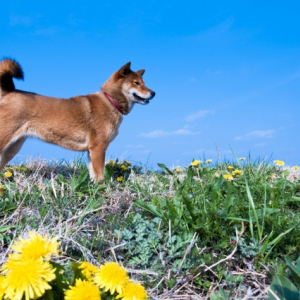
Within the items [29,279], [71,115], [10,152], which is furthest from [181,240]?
[10,152]

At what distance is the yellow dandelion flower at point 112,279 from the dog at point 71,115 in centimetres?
401

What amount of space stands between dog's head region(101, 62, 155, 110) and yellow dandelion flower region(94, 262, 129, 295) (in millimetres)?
5214

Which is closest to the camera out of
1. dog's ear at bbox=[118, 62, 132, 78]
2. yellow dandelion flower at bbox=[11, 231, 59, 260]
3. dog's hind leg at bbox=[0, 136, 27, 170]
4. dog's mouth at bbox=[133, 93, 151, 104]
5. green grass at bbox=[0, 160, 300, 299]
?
yellow dandelion flower at bbox=[11, 231, 59, 260]

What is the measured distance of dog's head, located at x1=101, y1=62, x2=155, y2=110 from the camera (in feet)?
21.2

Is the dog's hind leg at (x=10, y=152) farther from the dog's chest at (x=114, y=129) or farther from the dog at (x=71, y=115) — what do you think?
the dog's chest at (x=114, y=129)

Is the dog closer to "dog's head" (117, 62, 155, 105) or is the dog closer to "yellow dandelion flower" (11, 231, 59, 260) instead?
"dog's head" (117, 62, 155, 105)

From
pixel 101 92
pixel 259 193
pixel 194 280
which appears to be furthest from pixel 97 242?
pixel 101 92

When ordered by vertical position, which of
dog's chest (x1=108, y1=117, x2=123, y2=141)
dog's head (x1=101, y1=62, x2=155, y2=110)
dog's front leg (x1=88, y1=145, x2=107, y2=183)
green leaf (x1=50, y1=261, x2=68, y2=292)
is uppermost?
dog's head (x1=101, y1=62, x2=155, y2=110)

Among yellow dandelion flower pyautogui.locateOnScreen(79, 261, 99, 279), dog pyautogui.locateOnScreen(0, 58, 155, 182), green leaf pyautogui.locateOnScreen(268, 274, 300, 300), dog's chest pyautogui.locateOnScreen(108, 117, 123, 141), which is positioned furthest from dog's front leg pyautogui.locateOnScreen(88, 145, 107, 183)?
green leaf pyautogui.locateOnScreen(268, 274, 300, 300)

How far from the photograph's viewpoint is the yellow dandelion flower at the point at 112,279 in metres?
1.38

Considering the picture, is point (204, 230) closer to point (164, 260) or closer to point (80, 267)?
point (164, 260)

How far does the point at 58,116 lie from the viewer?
18.9 ft

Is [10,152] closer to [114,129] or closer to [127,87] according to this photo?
[114,129]

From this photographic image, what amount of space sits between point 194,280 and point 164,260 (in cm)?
27
